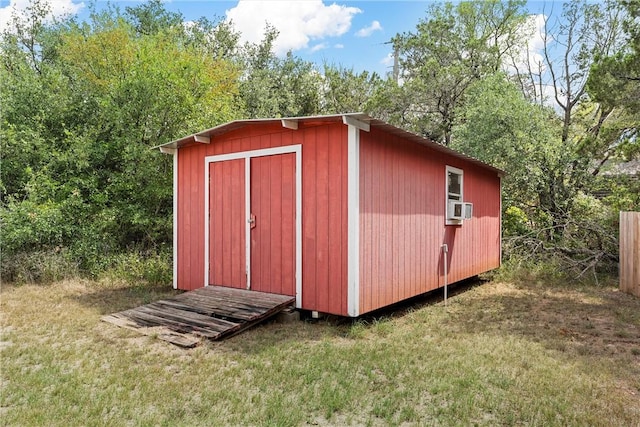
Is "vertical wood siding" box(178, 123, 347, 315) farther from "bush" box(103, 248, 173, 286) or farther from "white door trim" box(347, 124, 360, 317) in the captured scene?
"bush" box(103, 248, 173, 286)

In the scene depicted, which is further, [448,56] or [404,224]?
[448,56]

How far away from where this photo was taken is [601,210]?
918 cm

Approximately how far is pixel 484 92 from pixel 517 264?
4.53 m

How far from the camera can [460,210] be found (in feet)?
21.3

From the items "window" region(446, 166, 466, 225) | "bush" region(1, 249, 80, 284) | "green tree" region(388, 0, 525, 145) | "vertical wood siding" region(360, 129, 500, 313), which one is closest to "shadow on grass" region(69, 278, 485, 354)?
"vertical wood siding" region(360, 129, 500, 313)

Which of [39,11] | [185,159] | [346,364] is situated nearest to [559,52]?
[185,159]

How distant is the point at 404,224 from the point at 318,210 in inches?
51.0

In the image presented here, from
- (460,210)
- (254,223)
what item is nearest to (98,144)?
(254,223)

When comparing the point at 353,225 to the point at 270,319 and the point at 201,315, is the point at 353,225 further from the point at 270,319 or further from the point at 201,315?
the point at 201,315

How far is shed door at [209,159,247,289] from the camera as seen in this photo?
17.2ft

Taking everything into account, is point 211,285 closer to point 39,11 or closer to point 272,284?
point 272,284

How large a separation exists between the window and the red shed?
27mm

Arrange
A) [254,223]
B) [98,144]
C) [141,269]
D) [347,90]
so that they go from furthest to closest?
1. [347,90]
2. [98,144]
3. [141,269]
4. [254,223]

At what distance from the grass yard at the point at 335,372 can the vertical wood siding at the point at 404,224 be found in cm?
50
